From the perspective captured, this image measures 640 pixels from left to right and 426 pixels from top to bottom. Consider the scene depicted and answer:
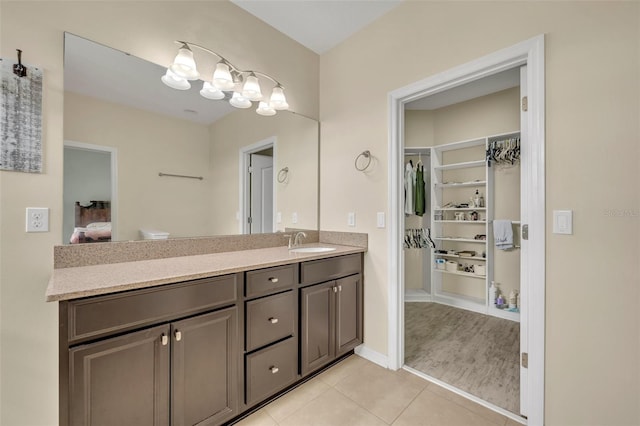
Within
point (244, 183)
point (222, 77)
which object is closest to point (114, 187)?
point (244, 183)

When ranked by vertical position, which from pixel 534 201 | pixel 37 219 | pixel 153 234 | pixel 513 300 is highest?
pixel 534 201

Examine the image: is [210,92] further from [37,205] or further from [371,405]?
[371,405]

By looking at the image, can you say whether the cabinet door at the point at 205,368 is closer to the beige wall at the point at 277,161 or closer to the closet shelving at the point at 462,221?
the beige wall at the point at 277,161

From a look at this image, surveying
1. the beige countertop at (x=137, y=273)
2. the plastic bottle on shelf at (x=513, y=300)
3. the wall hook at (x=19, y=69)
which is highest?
the wall hook at (x=19, y=69)

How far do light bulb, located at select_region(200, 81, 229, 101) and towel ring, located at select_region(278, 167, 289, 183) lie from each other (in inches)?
30.4

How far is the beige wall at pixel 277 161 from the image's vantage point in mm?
2062

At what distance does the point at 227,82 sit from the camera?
188cm

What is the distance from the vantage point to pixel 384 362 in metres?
2.13

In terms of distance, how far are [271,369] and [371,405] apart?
67 centimetres

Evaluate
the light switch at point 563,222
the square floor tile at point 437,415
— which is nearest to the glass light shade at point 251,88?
the light switch at point 563,222

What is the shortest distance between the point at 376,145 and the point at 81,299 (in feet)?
6.60

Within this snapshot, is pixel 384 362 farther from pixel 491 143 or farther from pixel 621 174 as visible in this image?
pixel 491 143

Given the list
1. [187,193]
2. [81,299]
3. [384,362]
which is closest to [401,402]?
[384,362]

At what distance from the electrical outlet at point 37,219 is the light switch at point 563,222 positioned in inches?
101
